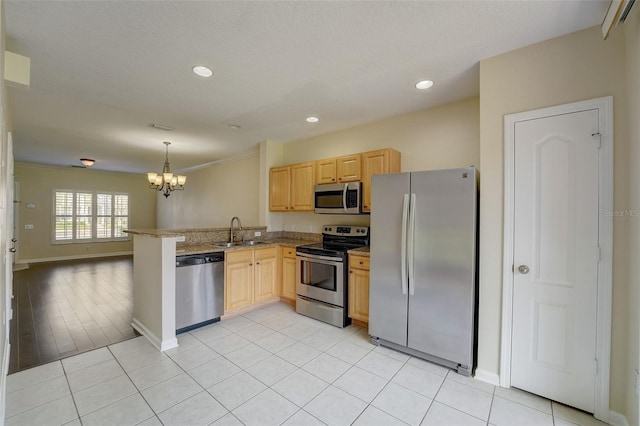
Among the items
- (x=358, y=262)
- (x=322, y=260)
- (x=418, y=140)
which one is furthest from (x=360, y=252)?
(x=418, y=140)

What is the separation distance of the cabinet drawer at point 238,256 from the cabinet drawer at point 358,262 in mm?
1387

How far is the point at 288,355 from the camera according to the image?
2594 millimetres

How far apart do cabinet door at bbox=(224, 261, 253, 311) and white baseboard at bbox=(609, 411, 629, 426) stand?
3435 millimetres

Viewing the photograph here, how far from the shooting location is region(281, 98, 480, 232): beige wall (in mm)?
2967

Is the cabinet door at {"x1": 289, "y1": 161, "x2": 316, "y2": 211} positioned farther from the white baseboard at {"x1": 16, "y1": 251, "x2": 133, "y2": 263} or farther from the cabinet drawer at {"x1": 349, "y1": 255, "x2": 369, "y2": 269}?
the white baseboard at {"x1": 16, "y1": 251, "x2": 133, "y2": 263}

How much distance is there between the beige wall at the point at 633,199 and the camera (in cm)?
157

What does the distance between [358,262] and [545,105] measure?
2170mm

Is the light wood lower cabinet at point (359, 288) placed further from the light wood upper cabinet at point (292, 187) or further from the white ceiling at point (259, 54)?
the white ceiling at point (259, 54)

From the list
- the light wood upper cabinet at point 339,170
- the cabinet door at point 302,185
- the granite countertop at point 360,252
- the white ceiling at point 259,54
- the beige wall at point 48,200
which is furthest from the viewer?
the beige wall at point 48,200

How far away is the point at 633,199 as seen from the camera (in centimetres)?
163

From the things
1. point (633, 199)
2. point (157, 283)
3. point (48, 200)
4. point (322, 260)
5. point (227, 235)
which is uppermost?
point (48, 200)

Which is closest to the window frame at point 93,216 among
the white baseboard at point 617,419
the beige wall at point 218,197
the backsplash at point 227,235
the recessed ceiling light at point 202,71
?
the beige wall at point 218,197

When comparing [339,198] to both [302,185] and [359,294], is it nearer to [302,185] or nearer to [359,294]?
[302,185]

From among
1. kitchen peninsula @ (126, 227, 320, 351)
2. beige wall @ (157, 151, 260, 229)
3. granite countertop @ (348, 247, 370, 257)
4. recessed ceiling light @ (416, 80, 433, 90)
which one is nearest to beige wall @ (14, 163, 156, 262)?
beige wall @ (157, 151, 260, 229)
